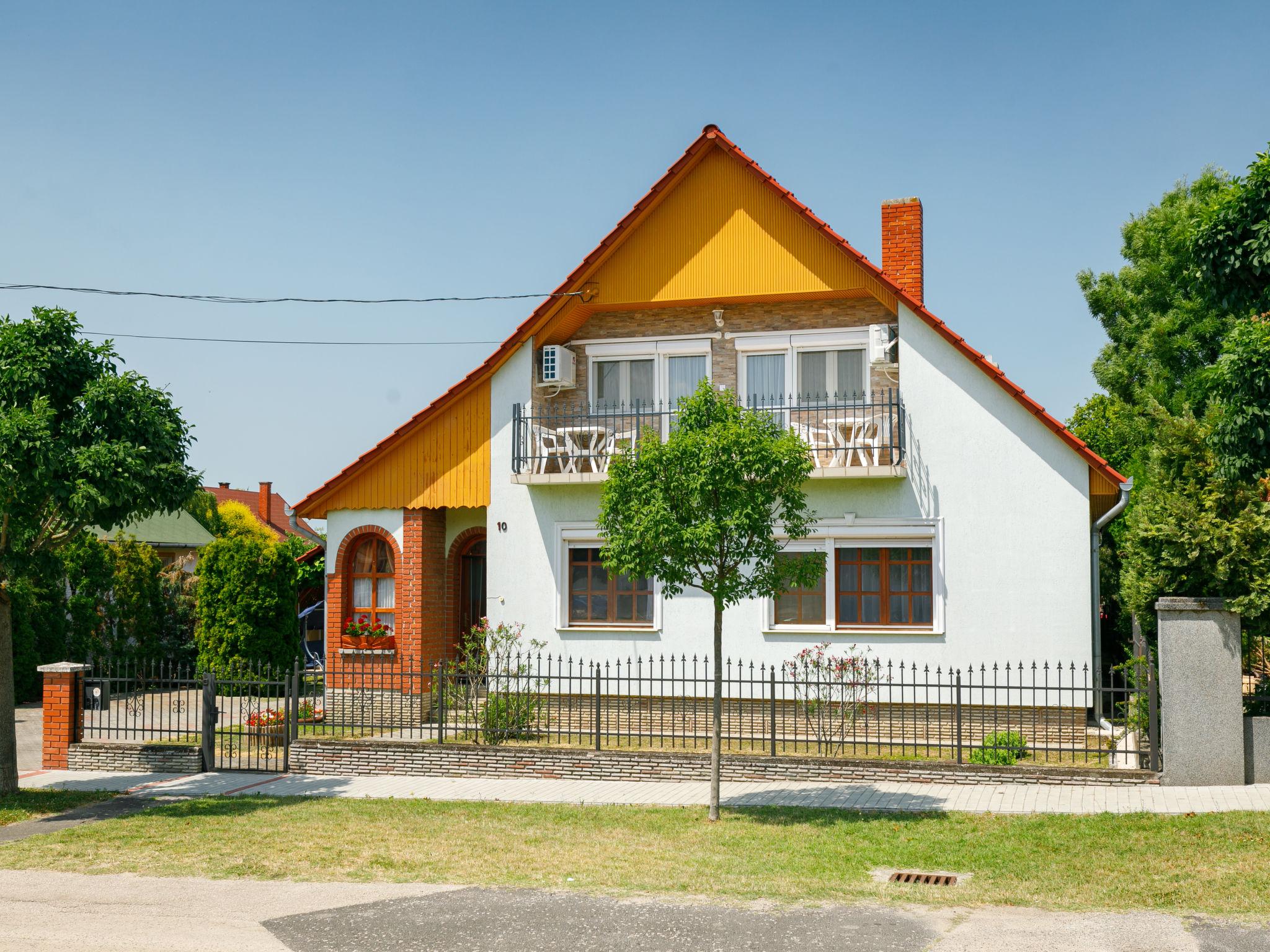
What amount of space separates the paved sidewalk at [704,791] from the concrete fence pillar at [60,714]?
28 cm

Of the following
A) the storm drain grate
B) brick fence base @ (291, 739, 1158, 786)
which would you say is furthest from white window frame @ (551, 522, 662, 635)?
the storm drain grate

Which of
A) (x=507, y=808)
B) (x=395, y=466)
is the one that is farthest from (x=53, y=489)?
(x=395, y=466)

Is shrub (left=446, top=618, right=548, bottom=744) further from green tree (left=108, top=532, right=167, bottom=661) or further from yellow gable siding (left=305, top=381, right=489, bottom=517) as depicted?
green tree (left=108, top=532, right=167, bottom=661)

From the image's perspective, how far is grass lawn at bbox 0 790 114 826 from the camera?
12781 mm

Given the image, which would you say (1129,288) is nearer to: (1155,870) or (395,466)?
Answer: (395,466)

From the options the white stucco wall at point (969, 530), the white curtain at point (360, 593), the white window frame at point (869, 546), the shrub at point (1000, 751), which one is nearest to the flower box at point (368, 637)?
the white curtain at point (360, 593)

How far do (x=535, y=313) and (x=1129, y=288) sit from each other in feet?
65.2

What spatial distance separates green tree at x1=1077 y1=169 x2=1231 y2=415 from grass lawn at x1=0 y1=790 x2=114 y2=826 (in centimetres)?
2357

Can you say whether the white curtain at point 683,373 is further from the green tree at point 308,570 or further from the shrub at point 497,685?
the green tree at point 308,570

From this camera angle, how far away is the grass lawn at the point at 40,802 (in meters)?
12.8

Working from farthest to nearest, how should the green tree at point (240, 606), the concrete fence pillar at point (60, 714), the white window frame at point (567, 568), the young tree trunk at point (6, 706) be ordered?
the green tree at point (240, 606), the white window frame at point (567, 568), the concrete fence pillar at point (60, 714), the young tree trunk at point (6, 706)

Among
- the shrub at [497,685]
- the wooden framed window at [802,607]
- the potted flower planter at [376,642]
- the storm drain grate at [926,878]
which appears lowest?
the storm drain grate at [926,878]

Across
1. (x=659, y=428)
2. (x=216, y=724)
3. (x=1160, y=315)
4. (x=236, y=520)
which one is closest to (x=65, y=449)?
(x=216, y=724)

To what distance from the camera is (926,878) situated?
954cm
